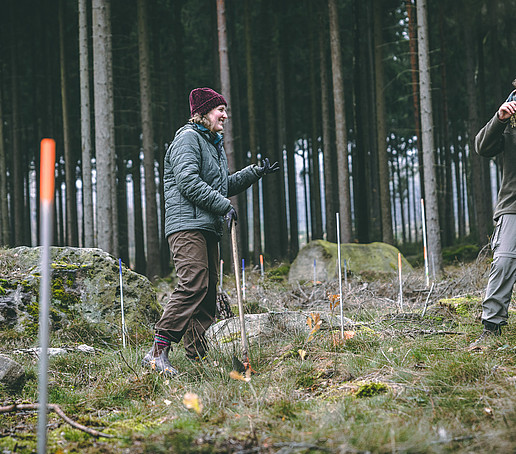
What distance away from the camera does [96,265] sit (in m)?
6.57

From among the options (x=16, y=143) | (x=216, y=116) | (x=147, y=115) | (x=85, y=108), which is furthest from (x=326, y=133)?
(x=216, y=116)

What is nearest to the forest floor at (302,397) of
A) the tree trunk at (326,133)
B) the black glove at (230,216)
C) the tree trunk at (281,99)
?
the black glove at (230,216)

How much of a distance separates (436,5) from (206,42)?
357 inches

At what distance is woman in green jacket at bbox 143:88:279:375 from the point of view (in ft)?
14.0

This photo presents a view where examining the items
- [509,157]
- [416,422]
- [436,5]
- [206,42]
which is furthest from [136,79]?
[416,422]

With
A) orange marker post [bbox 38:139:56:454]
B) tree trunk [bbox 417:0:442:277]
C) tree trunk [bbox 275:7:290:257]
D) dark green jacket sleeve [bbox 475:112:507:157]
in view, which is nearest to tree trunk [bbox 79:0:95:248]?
tree trunk [bbox 417:0:442:277]

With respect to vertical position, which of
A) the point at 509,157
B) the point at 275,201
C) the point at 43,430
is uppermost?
the point at 275,201

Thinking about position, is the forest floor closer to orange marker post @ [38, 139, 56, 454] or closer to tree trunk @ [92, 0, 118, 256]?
orange marker post @ [38, 139, 56, 454]

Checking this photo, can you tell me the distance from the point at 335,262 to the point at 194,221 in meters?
7.31

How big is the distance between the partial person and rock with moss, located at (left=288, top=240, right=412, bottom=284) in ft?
22.1

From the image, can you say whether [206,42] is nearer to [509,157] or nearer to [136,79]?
[136,79]

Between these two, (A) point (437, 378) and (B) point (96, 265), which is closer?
(A) point (437, 378)

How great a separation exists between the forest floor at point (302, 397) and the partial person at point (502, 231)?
0.22 m

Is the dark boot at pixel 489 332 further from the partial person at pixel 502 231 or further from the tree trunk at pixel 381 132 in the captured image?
the tree trunk at pixel 381 132
